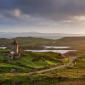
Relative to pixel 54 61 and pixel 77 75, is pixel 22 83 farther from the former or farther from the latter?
pixel 54 61

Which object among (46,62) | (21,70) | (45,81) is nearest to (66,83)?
(45,81)

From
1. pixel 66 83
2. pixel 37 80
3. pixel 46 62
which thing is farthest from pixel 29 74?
pixel 46 62

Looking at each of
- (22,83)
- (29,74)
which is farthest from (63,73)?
(22,83)

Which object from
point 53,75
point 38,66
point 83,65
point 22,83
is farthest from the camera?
point 83,65

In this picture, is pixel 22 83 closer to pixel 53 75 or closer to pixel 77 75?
pixel 53 75

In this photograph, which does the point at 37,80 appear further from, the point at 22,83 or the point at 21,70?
the point at 21,70

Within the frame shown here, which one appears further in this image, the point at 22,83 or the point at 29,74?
the point at 29,74

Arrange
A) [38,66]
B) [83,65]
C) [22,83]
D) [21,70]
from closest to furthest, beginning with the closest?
[22,83]
[21,70]
[38,66]
[83,65]

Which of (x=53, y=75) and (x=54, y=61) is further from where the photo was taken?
(x=54, y=61)
